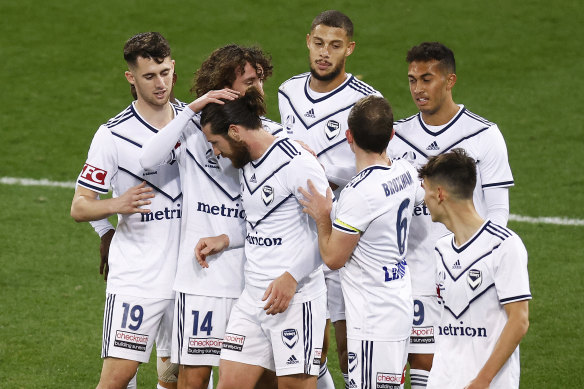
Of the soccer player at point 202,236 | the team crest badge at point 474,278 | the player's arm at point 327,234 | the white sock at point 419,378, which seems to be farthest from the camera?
the white sock at point 419,378

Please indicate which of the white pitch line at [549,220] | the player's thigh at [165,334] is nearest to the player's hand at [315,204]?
the player's thigh at [165,334]

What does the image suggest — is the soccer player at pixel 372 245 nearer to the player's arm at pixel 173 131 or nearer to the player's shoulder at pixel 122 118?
the player's arm at pixel 173 131

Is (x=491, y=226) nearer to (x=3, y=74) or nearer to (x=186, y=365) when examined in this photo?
(x=186, y=365)

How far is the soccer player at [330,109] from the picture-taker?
19.6 feet

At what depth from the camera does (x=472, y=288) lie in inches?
172

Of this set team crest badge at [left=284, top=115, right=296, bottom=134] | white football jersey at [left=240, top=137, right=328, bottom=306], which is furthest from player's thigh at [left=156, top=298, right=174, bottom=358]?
team crest badge at [left=284, top=115, right=296, bottom=134]

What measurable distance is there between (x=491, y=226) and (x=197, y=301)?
176cm

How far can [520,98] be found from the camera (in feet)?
43.8

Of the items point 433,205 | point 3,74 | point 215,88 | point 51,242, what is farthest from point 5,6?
point 433,205

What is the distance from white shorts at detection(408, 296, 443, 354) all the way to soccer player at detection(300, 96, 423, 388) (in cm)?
62

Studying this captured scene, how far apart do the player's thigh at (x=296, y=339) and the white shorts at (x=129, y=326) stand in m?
0.72

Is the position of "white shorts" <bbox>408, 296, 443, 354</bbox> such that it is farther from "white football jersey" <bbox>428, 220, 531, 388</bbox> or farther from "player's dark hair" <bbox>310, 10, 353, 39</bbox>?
"player's dark hair" <bbox>310, 10, 353, 39</bbox>

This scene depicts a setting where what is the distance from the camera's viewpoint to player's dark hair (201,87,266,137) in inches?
199

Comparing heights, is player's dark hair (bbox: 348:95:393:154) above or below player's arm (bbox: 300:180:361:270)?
above
